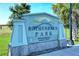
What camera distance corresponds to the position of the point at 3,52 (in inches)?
187

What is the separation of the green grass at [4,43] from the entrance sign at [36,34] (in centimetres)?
7

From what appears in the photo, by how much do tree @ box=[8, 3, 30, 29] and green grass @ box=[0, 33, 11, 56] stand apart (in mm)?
227

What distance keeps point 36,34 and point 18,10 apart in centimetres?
50

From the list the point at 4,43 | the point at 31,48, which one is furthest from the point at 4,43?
the point at 31,48

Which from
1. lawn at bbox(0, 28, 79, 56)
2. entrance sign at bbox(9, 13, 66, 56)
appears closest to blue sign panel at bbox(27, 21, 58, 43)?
entrance sign at bbox(9, 13, 66, 56)

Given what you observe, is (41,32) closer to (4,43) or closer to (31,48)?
(31,48)

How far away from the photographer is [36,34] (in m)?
4.83

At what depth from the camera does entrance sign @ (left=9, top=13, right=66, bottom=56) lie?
4.73 meters

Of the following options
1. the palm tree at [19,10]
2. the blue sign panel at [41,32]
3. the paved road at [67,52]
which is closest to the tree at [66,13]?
the blue sign panel at [41,32]

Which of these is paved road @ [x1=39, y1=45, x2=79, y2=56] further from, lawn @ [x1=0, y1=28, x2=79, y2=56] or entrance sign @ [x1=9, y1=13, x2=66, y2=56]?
lawn @ [x1=0, y1=28, x2=79, y2=56]

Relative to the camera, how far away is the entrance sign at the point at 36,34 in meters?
4.73

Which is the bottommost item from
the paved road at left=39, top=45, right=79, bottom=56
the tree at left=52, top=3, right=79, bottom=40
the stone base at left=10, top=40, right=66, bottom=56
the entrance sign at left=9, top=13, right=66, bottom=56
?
the paved road at left=39, top=45, right=79, bottom=56

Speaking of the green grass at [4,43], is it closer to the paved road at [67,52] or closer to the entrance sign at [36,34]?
the entrance sign at [36,34]

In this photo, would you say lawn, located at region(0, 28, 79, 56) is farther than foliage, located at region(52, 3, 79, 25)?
No
